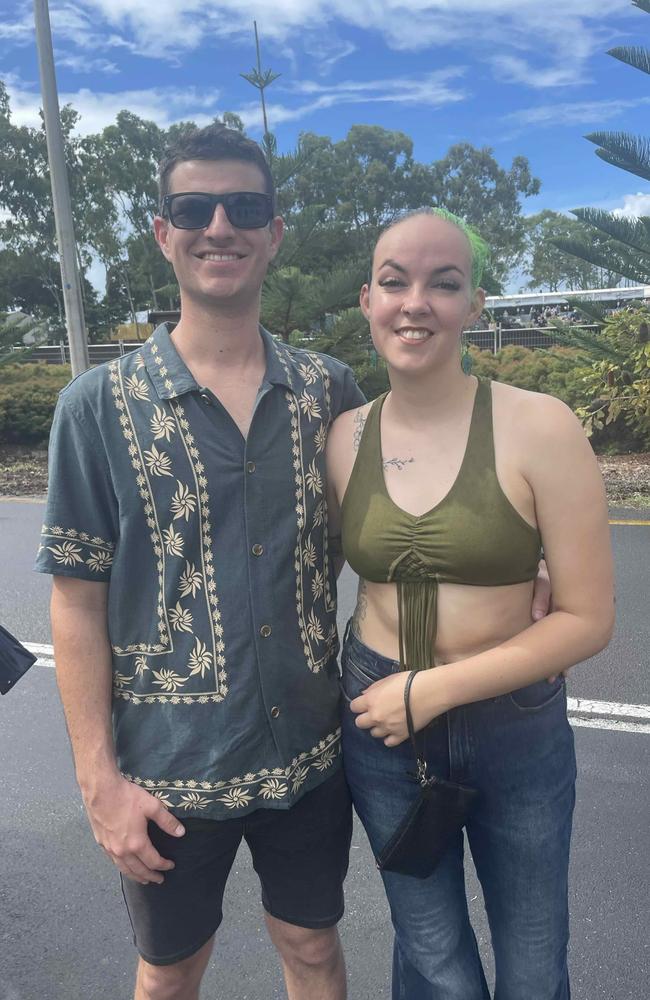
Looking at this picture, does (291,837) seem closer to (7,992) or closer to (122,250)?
(7,992)

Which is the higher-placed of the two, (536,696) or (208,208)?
(208,208)

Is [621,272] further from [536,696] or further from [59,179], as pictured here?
[536,696]

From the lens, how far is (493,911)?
1627mm

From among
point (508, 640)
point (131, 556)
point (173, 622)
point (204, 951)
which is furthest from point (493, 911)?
point (131, 556)

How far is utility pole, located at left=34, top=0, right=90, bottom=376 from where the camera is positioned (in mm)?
9203

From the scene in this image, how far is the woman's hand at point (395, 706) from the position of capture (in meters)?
1.51

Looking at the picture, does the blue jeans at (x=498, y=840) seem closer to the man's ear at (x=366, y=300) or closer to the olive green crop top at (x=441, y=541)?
the olive green crop top at (x=441, y=541)

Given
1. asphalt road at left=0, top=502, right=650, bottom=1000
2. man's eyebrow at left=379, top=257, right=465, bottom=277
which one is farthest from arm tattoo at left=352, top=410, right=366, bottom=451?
asphalt road at left=0, top=502, right=650, bottom=1000

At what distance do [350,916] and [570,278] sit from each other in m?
62.0

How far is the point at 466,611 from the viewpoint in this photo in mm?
1562

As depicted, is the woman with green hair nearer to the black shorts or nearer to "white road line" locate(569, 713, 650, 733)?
the black shorts

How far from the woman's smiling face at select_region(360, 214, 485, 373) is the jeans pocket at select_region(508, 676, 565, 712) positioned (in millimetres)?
663

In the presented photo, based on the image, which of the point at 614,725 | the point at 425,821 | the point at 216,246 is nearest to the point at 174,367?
the point at 216,246

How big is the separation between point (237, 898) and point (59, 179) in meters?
8.94
